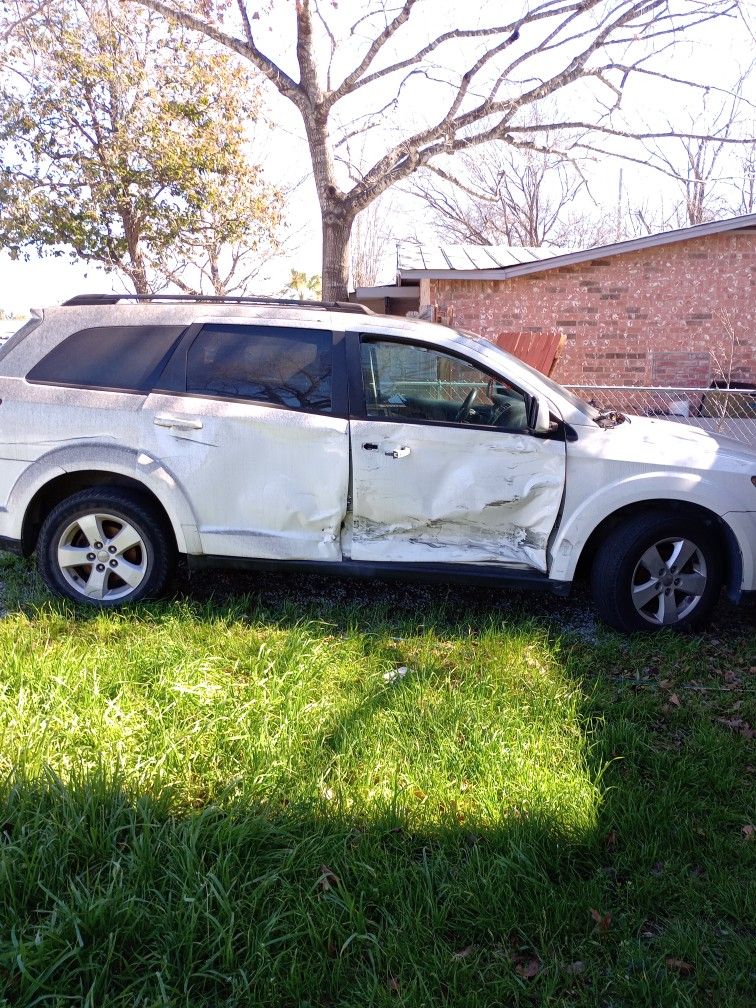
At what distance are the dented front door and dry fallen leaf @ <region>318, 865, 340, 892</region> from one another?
2245 millimetres

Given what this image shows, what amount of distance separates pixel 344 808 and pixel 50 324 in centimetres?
350

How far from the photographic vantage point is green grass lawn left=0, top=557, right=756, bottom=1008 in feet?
7.14

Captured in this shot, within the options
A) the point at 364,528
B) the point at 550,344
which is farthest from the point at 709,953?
the point at 550,344

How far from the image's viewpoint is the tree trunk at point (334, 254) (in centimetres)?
1227

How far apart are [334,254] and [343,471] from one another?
874 centimetres

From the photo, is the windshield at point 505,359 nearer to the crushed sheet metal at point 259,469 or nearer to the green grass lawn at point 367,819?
the crushed sheet metal at point 259,469

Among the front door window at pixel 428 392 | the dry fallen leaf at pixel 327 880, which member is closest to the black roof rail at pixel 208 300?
the front door window at pixel 428 392

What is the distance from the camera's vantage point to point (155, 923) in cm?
227

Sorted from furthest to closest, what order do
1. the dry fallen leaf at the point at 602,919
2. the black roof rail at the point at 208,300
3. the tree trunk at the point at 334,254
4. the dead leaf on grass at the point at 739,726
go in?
the tree trunk at the point at 334,254 → the black roof rail at the point at 208,300 → the dead leaf on grass at the point at 739,726 → the dry fallen leaf at the point at 602,919

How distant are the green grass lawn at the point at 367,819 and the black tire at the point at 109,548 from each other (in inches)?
13.7

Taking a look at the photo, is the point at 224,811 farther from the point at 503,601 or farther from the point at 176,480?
the point at 503,601

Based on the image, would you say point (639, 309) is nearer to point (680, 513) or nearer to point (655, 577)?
point (680, 513)

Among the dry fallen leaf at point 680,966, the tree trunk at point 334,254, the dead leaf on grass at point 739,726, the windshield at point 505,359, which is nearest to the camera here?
the dry fallen leaf at point 680,966

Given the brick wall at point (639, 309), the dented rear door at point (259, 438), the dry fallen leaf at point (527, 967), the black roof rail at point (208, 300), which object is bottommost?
the dry fallen leaf at point (527, 967)
